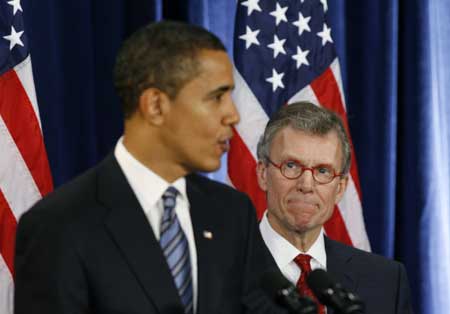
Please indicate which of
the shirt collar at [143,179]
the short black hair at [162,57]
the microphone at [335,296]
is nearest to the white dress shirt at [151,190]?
the shirt collar at [143,179]

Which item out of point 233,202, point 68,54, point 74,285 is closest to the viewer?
point 74,285

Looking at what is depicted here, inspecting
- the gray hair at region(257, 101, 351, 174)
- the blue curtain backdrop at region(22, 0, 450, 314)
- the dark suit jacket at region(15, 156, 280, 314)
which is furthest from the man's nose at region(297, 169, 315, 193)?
the blue curtain backdrop at region(22, 0, 450, 314)

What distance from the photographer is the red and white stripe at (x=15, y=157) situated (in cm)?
284

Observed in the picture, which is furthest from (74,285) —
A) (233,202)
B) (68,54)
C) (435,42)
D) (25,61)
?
(435,42)

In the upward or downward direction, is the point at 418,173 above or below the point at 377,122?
below

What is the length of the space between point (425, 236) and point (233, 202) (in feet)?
8.41

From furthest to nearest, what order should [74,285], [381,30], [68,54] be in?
[381,30], [68,54], [74,285]

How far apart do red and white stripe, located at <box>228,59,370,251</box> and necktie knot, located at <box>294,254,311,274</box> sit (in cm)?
101

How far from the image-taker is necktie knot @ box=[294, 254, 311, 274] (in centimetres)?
235

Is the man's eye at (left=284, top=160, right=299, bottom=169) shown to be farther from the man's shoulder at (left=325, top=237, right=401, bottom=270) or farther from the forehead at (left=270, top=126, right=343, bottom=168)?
the man's shoulder at (left=325, top=237, right=401, bottom=270)

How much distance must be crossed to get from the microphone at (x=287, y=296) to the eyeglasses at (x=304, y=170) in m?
1.02

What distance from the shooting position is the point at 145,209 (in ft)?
4.86

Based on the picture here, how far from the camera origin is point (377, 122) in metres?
3.92

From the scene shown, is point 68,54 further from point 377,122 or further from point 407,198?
point 407,198
